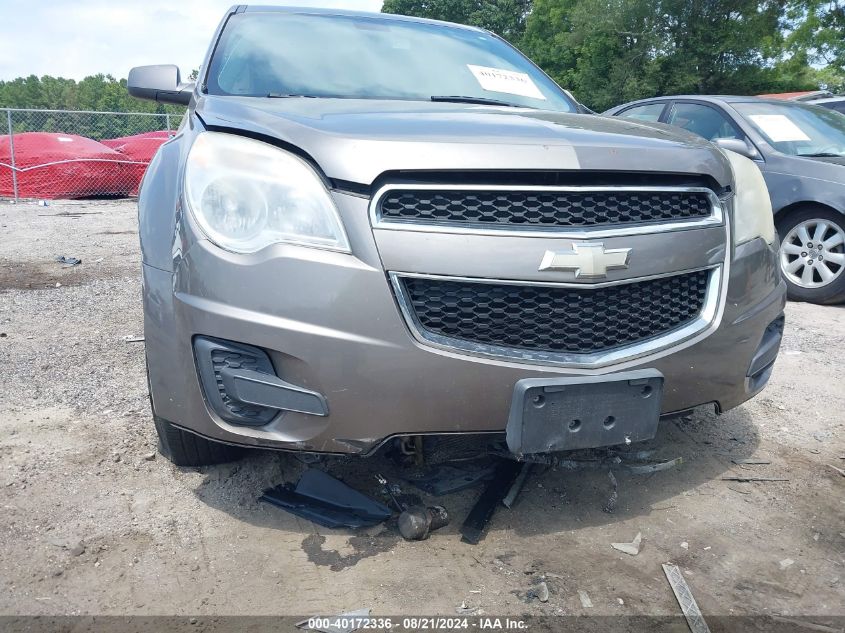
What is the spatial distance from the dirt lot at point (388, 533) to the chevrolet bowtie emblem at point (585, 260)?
0.84m

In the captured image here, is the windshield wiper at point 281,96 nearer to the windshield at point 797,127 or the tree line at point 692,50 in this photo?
the windshield at point 797,127

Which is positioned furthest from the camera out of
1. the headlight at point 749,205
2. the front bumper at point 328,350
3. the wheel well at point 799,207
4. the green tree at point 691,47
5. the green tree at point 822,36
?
the green tree at point 691,47

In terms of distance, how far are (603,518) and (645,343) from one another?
623 mm

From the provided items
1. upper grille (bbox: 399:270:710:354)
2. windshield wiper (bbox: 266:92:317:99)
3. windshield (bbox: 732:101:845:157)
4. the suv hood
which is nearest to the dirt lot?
upper grille (bbox: 399:270:710:354)

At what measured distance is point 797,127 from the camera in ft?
20.9

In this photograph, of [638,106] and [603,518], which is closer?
[603,518]

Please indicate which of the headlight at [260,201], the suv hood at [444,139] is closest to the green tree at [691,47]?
the suv hood at [444,139]

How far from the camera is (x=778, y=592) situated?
82.7 inches

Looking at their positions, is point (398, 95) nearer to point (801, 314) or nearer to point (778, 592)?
point (778, 592)

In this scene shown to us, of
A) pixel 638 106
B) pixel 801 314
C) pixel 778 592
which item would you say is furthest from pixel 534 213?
pixel 638 106

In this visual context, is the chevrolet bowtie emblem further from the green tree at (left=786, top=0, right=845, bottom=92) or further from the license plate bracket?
the green tree at (left=786, top=0, right=845, bottom=92)

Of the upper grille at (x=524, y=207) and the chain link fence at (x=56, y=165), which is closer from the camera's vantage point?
the upper grille at (x=524, y=207)

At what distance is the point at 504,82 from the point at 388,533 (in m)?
2.05

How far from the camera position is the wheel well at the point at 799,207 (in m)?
5.60
